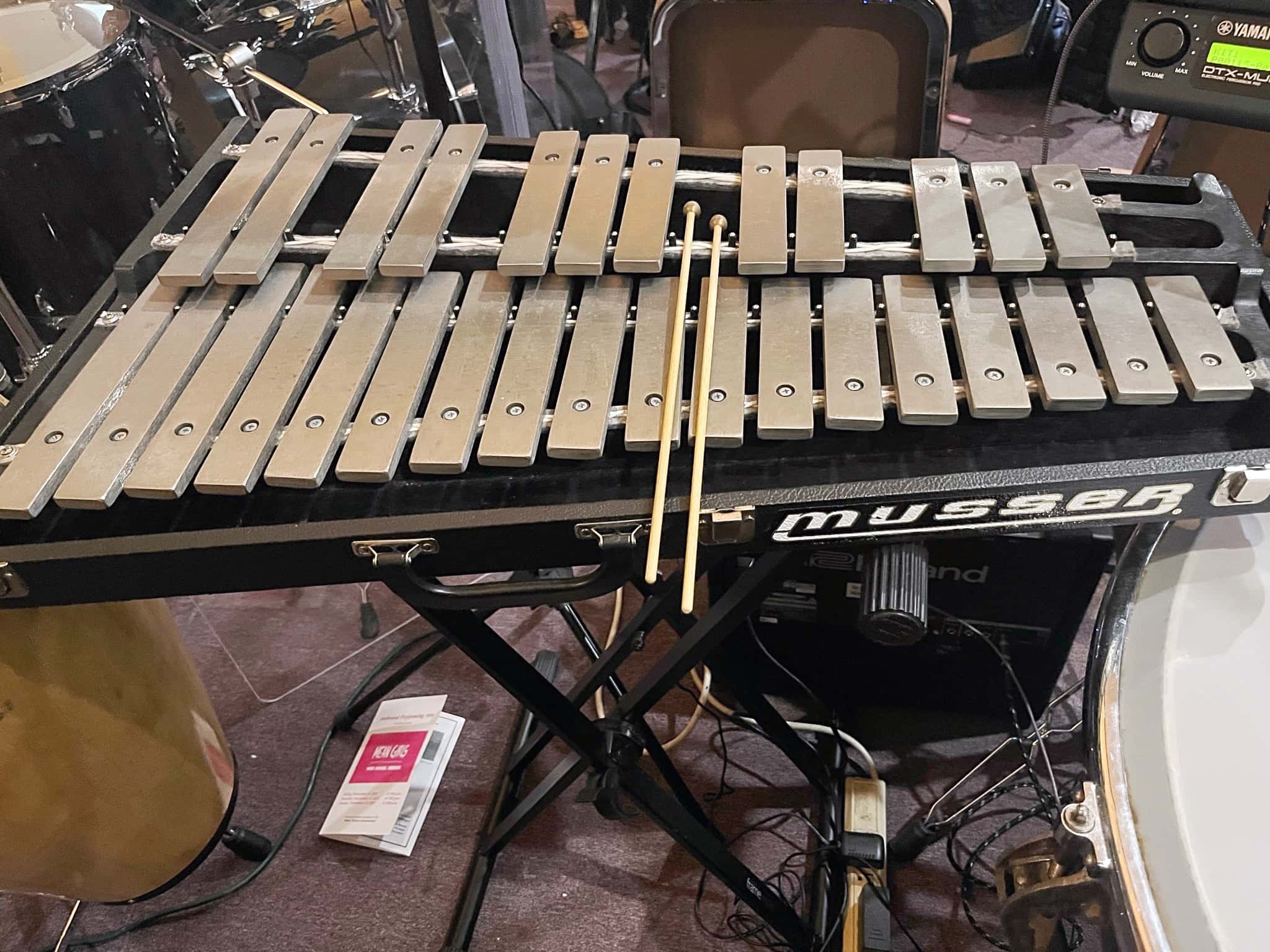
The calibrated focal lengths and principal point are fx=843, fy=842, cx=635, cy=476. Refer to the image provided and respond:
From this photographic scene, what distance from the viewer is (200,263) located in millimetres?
917

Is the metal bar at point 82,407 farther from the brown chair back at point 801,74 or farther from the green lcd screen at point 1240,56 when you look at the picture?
the green lcd screen at point 1240,56

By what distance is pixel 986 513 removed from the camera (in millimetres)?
783

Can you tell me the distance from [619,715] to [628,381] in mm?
463

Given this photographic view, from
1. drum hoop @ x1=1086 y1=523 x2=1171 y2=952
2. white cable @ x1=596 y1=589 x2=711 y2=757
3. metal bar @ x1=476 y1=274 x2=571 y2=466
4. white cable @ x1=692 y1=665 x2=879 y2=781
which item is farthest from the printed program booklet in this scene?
drum hoop @ x1=1086 y1=523 x2=1171 y2=952

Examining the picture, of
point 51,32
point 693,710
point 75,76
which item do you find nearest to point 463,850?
point 693,710

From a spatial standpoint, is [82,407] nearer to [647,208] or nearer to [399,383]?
[399,383]

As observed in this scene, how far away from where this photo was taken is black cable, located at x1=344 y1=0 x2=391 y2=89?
2.29 m

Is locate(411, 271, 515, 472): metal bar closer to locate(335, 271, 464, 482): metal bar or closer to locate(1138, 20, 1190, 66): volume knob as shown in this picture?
locate(335, 271, 464, 482): metal bar

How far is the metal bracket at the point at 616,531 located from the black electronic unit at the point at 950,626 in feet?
1.70

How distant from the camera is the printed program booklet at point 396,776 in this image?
56.5 inches

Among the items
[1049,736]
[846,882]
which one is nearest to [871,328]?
[846,882]

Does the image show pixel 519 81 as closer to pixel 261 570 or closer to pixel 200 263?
pixel 200 263

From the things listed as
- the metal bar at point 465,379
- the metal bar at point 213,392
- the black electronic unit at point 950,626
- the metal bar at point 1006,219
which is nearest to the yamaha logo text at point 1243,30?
the metal bar at point 1006,219

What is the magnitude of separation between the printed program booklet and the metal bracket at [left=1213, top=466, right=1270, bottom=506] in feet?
4.16
